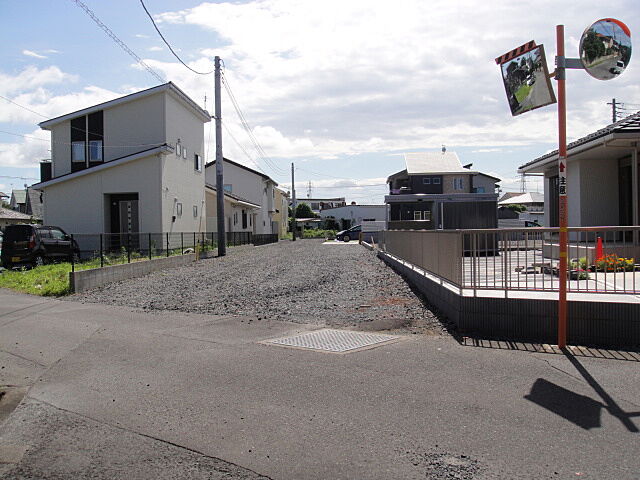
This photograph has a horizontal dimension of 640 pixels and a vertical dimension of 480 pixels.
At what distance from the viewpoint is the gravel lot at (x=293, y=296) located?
912cm

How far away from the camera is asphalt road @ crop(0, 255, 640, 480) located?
3.79 meters

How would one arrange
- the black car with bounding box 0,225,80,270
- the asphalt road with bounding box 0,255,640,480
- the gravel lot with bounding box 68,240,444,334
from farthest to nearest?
1. the black car with bounding box 0,225,80,270
2. the gravel lot with bounding box 68,240,444,334
3. the asphalt road with bounding box 0,255,640,480

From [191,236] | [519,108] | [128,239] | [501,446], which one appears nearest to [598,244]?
[519,108]

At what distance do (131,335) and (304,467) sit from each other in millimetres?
5296

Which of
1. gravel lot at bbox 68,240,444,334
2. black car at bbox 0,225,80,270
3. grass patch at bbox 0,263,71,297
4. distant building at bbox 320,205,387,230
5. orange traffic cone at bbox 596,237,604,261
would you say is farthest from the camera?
distant building at bbox 320,205,387,230

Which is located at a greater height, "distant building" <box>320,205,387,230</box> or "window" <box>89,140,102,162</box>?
"window" <box>89,140,102,162</box>

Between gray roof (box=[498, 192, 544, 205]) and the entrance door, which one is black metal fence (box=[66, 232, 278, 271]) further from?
gray roof (box=[498, 192, 544, 205])

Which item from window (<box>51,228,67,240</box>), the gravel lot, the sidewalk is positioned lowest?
the sidewalk

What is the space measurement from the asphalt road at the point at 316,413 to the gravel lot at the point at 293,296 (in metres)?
1.68

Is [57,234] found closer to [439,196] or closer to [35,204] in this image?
[439,196]

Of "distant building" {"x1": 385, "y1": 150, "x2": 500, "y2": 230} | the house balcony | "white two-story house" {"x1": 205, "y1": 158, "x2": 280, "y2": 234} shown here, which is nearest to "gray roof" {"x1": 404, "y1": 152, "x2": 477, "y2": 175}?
"distant building" {"x1": 385, "y1": 150, "x2": 500, "y2": 230}

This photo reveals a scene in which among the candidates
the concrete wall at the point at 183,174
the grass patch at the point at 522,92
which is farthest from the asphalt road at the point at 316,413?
the concrete wall at the point at 183,174

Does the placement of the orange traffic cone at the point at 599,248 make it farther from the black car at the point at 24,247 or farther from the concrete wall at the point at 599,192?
the black car at the point at 24,247

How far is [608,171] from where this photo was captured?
49.7 feet
